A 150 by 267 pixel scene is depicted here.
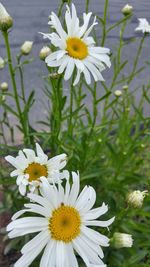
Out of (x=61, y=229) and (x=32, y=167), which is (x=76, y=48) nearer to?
(x=32, y=167)

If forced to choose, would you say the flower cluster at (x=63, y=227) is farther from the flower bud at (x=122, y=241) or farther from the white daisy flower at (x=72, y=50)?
the white daisy flower at (x=72, y=50)

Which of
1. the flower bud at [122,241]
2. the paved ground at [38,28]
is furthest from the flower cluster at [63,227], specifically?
the paved ground at [38,28]

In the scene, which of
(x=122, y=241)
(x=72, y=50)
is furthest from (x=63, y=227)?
(x=72, y=50)

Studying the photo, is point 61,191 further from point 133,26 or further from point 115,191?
point 133,26

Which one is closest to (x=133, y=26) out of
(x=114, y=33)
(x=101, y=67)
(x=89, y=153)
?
(x=114, y=33)

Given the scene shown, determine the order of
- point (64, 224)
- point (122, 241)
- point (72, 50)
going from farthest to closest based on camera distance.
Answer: point (72, 50), point (122, 241), point (64, 224)
